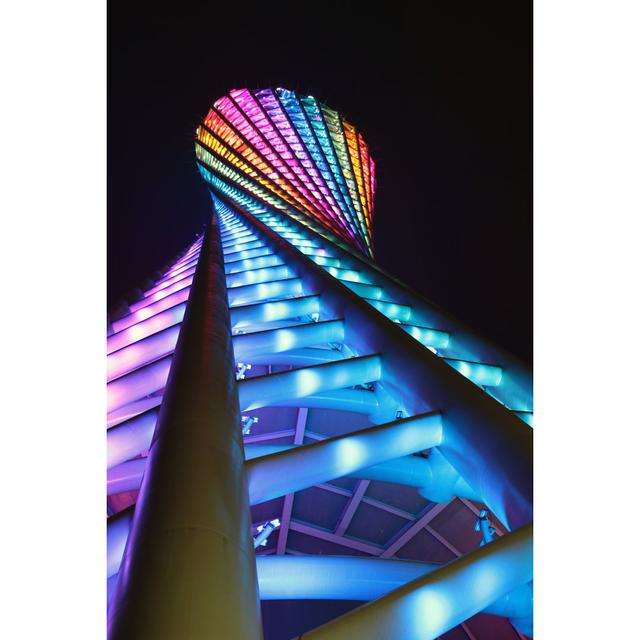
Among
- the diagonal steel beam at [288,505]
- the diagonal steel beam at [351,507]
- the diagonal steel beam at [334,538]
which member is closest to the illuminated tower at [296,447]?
the diagonal steel beam at [288,505]

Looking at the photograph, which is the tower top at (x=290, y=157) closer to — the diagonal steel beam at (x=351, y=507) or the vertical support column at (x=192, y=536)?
the diagonal steel beam at (x=351, y=507)

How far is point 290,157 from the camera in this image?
59.2ft

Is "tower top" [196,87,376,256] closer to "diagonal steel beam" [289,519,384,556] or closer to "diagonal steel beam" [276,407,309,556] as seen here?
"diagonal steel beam" [276,407,309,556]

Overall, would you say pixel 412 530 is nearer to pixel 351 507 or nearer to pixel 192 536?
pixel 351 507

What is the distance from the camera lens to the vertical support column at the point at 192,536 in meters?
1.19

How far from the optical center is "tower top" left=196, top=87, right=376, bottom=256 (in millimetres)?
15469

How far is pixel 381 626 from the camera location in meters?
1.40

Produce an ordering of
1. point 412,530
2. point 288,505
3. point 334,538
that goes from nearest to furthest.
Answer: point 412,530
point 288,505
point 334,538

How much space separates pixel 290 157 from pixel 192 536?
57.6 ft

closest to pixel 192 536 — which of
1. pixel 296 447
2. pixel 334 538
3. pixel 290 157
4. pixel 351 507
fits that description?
pixel 296 447

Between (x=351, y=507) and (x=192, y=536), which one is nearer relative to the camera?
(x=192, y=536)

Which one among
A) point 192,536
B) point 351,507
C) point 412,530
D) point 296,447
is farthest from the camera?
point 351,507

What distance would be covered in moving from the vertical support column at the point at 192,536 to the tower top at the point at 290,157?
11.9 meters
